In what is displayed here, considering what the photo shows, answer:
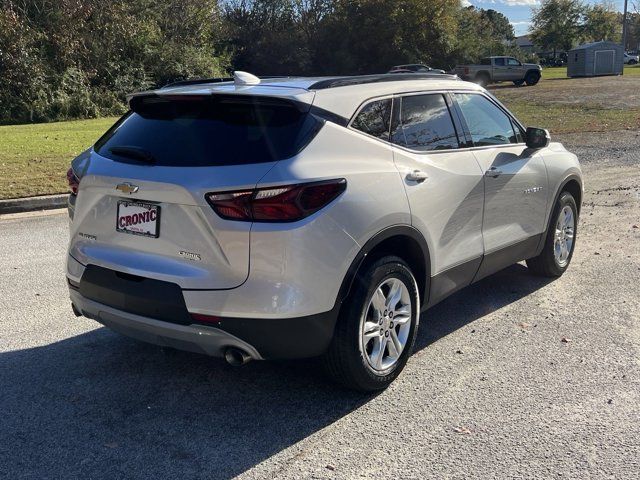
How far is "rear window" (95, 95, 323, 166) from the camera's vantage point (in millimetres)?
3342

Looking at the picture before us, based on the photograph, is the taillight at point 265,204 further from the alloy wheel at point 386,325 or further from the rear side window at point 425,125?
the rear side window at point 425,125

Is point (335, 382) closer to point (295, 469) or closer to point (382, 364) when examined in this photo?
point (382, 364)

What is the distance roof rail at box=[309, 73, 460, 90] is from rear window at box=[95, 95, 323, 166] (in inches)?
13.7

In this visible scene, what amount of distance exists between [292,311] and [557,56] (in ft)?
288

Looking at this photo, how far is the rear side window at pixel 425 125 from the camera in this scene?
4.07m

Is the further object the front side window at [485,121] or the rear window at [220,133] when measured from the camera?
the front side window at [485,121]

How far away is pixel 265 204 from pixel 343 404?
1293mm

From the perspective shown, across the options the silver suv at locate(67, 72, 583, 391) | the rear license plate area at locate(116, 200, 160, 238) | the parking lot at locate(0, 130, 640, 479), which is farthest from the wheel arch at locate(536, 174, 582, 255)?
the rear license plate area at locate(116, 200, 160, 238)

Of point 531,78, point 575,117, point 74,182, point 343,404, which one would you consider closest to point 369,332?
point 343,404

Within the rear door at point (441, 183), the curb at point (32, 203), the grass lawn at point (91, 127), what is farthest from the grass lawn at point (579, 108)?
the rear door at point (441, 183)

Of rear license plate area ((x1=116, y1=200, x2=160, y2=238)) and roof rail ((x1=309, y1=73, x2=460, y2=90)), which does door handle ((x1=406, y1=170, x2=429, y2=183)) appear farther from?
rear license plate area ((x1=116, y1=200, x2=160, y2=238))

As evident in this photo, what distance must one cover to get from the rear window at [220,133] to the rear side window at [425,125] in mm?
777

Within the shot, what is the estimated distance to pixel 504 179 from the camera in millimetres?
4824

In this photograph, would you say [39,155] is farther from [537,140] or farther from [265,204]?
[265,204]
